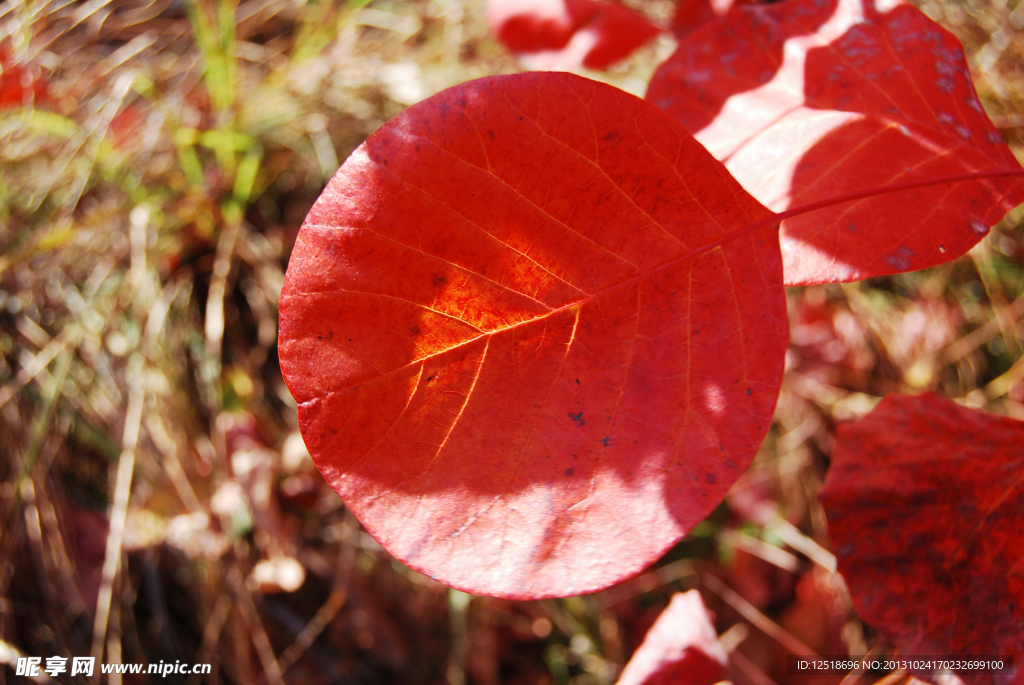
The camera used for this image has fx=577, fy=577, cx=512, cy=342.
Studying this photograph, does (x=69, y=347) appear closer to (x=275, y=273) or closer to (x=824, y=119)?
(x=275, y=273)

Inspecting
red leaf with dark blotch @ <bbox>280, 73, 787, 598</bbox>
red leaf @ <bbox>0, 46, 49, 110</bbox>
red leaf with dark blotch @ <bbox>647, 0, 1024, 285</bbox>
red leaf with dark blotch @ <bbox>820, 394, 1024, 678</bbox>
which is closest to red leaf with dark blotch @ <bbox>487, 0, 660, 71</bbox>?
red leaf with dark blotch @ <bbox>647, 0, 1024, 285</bbox>

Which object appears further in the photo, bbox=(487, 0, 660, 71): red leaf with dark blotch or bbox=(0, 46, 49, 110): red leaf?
bbox=(0, 46, 49, 110): red leaf

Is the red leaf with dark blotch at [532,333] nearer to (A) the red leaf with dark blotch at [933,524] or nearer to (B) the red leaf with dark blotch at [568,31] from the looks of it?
(A) the red leaf with dark blotch at [933,524]

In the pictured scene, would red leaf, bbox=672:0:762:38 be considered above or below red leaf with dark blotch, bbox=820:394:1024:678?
above

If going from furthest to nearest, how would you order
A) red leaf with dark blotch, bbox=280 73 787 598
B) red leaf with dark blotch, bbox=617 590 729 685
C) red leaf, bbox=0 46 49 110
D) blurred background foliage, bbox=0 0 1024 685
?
red leaf, bbox=0 46 49 110
blurred background foliage, bbox=0 0 1024 685
red leaf with dark blotch, bbox=617 590 729 685
red leaf with dark blotch, bbox=280 73 787 598

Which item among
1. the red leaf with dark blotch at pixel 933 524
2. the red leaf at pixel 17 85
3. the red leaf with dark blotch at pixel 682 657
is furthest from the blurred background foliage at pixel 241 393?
the red leaf with dark blotch at pixel 933 524

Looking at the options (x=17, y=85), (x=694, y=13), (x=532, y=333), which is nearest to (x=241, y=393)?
(x=17, y=85)

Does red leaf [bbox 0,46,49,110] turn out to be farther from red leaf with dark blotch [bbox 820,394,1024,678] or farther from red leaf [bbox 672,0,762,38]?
red leaf with dark blotch [bbox 820,394,1024,678]

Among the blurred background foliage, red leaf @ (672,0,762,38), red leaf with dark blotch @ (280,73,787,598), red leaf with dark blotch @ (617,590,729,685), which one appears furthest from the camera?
the blurred background foliage
